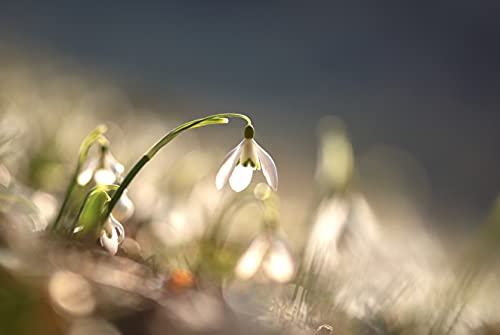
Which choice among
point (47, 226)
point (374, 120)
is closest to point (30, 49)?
point (374, 120)

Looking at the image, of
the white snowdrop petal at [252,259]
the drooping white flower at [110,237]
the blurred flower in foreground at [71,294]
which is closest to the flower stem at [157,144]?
the drooping white flower at [110,237]

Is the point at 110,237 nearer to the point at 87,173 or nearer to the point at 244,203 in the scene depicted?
the point at 87,173

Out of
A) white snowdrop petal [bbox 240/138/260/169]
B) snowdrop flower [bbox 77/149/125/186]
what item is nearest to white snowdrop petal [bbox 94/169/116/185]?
snowdrop flower [bbox 77/149/125/186]

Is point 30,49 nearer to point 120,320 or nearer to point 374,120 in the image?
point 374,120

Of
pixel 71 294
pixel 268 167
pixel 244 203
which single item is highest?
pixel 268 167

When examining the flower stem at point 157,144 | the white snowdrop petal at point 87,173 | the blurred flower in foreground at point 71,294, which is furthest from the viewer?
the white snowdrop petal at point 87,173

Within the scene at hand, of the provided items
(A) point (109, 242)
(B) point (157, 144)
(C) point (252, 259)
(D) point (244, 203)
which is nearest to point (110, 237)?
(A) point (109, 242)

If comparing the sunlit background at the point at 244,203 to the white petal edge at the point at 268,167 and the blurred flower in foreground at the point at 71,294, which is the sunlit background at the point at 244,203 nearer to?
the blurred flower in foreground at the point at 71,294
